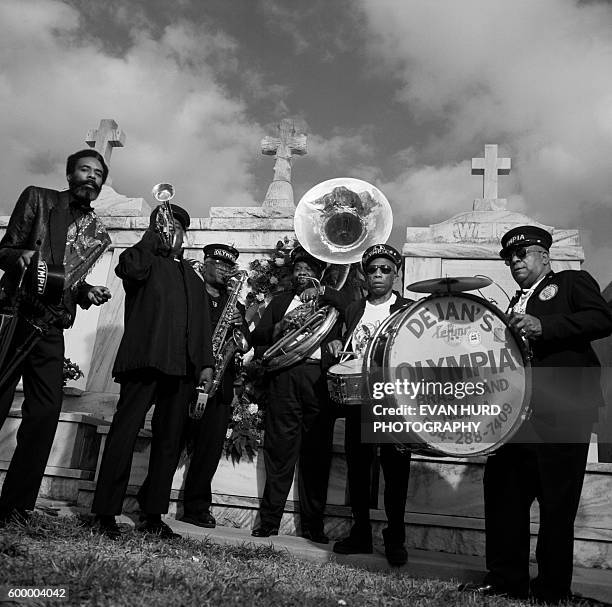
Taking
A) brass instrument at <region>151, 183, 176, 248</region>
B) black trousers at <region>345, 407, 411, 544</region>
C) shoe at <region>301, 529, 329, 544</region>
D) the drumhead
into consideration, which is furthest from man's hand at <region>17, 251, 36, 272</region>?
shoe at <region>301, 529, 329, 544</region>

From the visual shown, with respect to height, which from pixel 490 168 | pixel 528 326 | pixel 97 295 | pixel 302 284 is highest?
pixel 490 168

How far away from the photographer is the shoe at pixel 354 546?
4.10m

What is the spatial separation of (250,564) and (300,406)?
1.51 metres

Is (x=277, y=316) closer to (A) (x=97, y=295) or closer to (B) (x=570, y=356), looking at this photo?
(A) (x=97, y=295)

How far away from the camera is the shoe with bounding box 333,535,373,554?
410cm

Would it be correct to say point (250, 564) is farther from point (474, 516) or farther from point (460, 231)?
point (460, 231)

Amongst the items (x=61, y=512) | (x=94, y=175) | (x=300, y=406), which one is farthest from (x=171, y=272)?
(x=61, y=512)

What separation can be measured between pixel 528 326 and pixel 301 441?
215cm

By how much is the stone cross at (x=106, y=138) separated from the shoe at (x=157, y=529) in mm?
7002

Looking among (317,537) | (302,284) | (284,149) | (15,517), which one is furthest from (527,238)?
(284,149)

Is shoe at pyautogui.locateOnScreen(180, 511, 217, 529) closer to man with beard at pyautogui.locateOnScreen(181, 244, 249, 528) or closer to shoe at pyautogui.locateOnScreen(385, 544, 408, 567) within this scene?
man with beard at pyautogui.locateOnScreen(181, 244, 249, 528)

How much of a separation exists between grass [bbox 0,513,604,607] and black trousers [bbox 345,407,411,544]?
0.36m

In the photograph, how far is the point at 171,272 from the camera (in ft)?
15.1

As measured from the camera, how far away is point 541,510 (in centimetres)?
343
